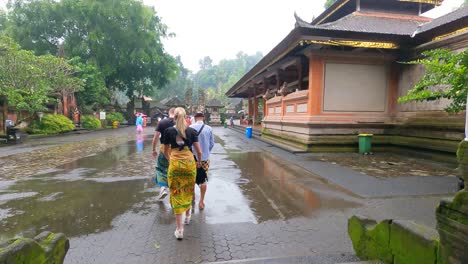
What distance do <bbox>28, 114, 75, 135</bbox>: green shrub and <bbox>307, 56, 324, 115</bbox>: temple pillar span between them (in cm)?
1887

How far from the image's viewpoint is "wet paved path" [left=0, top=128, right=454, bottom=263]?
3.29 metres

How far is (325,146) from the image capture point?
11008 mm

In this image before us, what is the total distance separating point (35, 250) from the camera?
79.6 inches

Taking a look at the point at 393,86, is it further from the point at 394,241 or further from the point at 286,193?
the point at 394,241

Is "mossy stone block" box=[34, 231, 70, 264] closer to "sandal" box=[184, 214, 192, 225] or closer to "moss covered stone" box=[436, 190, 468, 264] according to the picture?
"sandal" box=[184, 214, 192, 225]

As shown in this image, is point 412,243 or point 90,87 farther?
point 90,87

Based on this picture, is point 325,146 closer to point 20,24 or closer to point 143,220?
point 143,220

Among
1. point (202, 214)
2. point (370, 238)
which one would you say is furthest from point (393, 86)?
point (370, 238)

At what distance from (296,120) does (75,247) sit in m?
10.2

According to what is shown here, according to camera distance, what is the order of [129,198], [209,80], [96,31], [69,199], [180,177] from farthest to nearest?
[209,80]
[96,31]
[129,198]
[69,199]
[180,177]

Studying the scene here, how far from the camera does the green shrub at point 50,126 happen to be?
2025cm

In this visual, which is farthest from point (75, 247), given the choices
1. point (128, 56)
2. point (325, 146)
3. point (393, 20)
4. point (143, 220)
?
point (128, 56)

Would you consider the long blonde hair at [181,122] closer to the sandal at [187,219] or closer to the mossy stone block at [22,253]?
the sandal at [187,219]

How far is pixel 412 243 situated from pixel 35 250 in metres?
2.70
